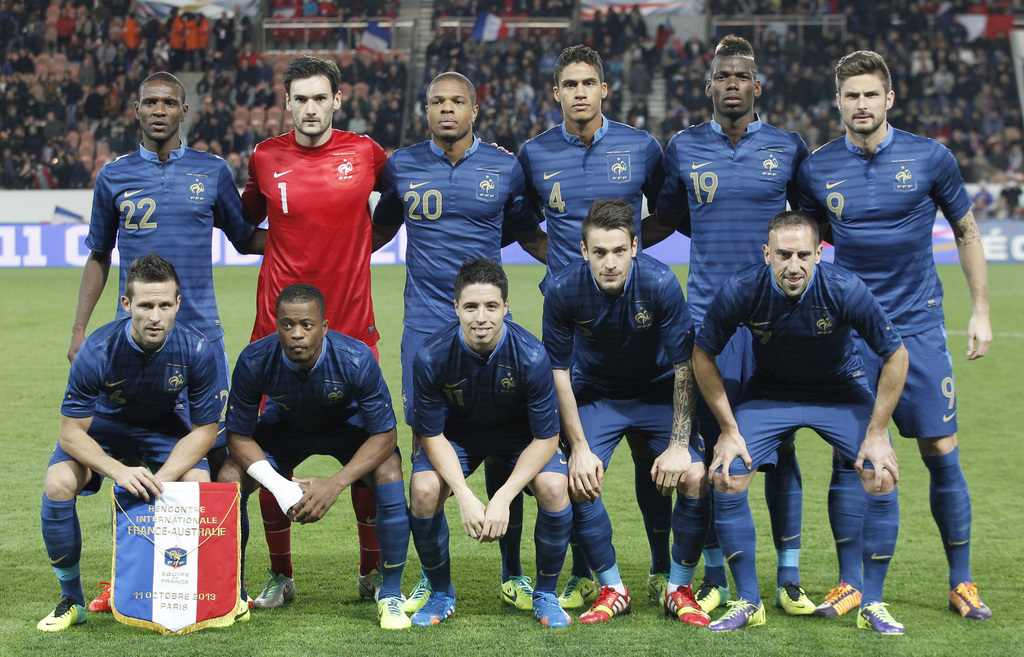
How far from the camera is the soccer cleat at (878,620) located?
12.8 ft

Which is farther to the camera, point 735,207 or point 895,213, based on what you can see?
point 735,207

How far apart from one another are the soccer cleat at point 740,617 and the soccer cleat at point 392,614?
1.17 meters

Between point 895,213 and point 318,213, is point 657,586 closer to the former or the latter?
point 895,213

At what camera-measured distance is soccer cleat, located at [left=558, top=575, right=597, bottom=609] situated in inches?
172

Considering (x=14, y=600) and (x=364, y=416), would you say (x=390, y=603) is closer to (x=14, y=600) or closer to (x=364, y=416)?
(x=364, y=416)

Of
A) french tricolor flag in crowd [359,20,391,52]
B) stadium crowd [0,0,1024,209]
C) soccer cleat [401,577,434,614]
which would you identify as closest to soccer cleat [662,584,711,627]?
soccer cleat [401,577,434,614]

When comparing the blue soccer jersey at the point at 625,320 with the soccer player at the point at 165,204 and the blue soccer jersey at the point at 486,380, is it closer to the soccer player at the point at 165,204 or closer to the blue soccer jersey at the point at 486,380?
the blue soccer jersey at the point at 486,380

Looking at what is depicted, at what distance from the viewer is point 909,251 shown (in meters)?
4.20

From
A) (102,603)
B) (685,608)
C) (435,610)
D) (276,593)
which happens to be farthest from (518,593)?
(102,603)

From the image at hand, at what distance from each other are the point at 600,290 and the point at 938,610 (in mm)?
1863

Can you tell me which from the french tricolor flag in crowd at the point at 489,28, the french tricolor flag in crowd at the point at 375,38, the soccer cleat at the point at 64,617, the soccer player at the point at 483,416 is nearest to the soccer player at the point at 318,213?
the soccer player at the point at 483,416

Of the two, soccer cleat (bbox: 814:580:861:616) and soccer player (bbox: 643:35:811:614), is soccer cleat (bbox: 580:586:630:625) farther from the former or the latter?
soccer cleat (bbox: 814:580:861:616)

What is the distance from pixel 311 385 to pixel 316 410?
0.40 ft

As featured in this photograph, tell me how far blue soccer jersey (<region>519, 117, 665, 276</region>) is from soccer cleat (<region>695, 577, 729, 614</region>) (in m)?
1.46
